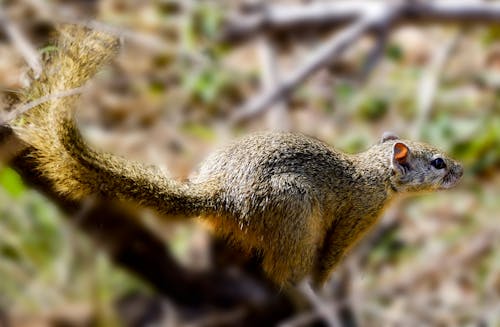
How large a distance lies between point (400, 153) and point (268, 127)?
2.90 m

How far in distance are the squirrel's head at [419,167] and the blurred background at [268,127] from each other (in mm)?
1330

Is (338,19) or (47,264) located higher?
(338,19)

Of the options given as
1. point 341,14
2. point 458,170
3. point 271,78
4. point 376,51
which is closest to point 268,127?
point 271,78

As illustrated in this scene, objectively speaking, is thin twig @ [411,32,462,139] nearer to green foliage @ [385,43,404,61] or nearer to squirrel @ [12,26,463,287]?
green foliage @ [385,43,404,61]

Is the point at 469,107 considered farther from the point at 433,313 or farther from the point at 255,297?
the point at 255,297

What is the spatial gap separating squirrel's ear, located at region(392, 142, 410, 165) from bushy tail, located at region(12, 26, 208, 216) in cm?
38

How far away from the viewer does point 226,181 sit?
0.95 m

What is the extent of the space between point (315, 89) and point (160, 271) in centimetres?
207

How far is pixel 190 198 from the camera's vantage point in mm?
951

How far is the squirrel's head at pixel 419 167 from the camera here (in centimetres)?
122

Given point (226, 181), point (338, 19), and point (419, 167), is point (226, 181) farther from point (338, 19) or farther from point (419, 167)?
point (338, 19)

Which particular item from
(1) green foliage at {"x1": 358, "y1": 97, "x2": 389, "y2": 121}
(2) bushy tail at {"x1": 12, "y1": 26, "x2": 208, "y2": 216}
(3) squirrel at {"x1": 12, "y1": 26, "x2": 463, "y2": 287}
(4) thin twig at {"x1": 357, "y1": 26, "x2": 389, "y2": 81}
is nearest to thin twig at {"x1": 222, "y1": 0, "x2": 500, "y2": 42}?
(4) thin twig at {"x1": 357, "y1": 26, "x2": 389, "y2": 81}

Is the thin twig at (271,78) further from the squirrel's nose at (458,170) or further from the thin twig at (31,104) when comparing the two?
the thin twig at (31,104)

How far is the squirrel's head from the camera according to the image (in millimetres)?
1223
